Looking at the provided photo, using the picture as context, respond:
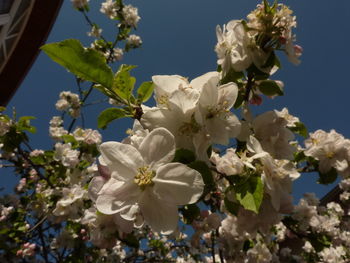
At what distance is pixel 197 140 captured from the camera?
88 cm

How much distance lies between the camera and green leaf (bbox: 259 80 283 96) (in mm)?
1168

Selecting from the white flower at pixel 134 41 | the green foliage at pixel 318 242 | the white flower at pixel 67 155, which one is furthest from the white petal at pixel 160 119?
the white flower at pixel 134 41

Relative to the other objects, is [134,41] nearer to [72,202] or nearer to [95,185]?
[72,202]

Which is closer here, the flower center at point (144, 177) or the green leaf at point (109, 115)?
the flower center at point (144, 177)

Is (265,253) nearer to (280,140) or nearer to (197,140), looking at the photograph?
(280,140)

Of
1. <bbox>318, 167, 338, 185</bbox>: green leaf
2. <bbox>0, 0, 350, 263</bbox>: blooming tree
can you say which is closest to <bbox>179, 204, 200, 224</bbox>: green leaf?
<bbox>0, 0, 350, 263</bbox>: blooming tree

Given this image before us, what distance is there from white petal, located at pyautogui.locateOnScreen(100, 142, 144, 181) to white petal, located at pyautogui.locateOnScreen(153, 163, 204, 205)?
0.08m

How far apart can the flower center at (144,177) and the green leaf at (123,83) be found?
286 millimetres

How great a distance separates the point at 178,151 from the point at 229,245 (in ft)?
4.46

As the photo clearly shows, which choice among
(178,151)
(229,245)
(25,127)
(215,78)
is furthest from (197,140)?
(25,127)

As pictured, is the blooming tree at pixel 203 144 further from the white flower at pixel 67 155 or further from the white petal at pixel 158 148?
the white flower at pixel 67 155

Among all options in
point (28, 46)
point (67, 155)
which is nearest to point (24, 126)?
point (67, 155)

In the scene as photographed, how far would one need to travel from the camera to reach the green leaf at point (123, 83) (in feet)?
3.17

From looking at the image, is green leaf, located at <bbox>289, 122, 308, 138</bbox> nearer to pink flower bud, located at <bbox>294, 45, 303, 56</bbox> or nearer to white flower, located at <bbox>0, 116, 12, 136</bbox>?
pink flower bud, located at <bbox>294, 45, 303, 56</bbox>
